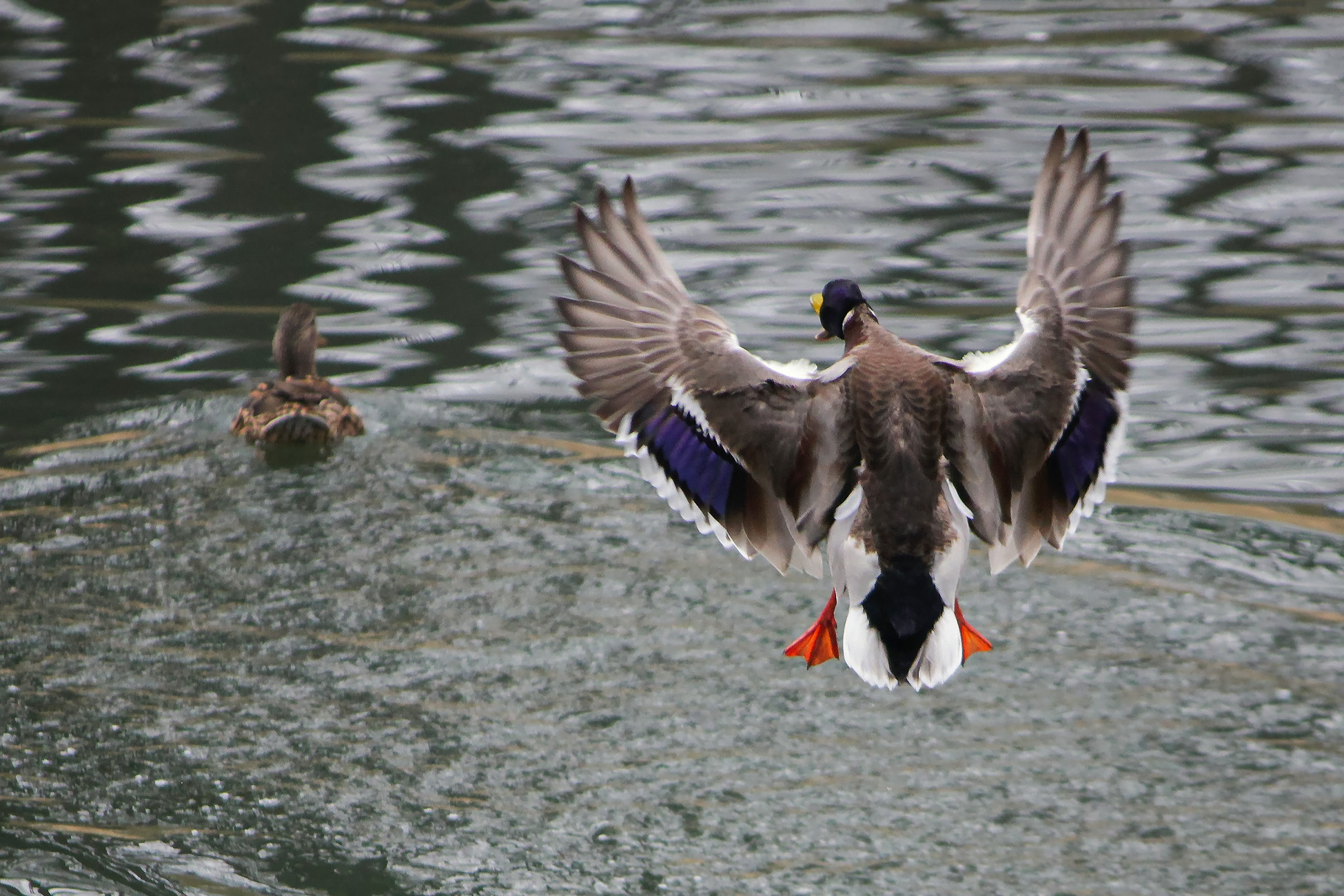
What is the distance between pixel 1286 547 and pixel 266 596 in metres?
4.13

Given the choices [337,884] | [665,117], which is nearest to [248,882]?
[337,884]

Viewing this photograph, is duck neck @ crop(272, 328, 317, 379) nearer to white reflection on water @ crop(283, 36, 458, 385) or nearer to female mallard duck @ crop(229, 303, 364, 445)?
female mallard duck @ crop(229, 303, 364, 445)

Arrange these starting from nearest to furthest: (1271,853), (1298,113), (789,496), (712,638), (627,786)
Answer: (789,496), (1271,853), (627,786), (712,638), (1298,113)

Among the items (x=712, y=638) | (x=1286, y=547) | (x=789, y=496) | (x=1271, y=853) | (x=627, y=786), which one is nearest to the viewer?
(x=789, y=496)

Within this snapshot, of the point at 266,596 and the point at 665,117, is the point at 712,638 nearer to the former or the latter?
the point at 266,596

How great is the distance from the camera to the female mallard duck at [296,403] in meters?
8.62

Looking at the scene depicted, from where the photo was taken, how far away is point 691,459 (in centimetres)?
521

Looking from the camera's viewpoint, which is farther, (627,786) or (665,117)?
(665,117)

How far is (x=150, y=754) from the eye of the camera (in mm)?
6125

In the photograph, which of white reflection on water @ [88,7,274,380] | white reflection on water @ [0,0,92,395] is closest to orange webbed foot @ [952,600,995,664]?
white reflection on water @ [88,7,274,380]

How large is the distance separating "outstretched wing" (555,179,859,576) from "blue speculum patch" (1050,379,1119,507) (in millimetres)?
639

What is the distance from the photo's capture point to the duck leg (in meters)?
5.37

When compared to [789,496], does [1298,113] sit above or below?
below

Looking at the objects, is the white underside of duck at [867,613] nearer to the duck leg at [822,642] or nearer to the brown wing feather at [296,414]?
the duck leg at [822,642]
